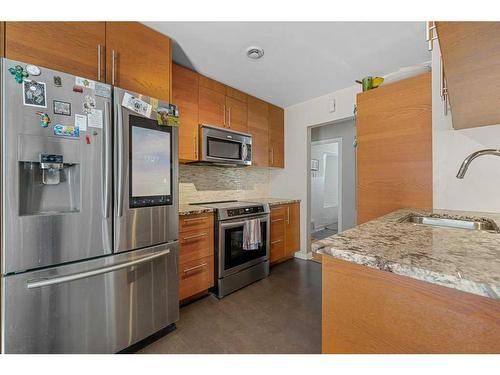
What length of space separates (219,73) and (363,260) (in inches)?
93.5

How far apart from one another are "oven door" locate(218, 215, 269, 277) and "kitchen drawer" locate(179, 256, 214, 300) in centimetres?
11

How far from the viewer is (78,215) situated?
1184 mm

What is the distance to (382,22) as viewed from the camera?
1.58 meters

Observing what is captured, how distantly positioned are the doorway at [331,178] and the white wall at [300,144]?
124mm

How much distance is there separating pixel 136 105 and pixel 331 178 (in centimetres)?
501

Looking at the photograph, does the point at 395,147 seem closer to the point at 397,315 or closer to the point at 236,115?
the point at 397,315

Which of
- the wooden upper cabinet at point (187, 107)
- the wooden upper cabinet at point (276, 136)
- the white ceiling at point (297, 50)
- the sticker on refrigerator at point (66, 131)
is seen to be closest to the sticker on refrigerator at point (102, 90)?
the sticker on refrigerator at point (66, 131)

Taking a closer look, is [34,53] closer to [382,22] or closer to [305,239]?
[382,22]

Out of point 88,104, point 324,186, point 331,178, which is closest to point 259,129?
point 88,104

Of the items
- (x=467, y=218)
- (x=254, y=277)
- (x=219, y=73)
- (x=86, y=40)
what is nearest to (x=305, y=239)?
(x=254, y=277)

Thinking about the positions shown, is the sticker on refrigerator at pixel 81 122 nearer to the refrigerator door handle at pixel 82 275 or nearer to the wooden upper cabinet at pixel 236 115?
the refrigerator door handle at pixel 82 275

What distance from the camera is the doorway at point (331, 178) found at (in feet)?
12.6

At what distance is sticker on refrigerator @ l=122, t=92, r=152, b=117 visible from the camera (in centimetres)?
137
